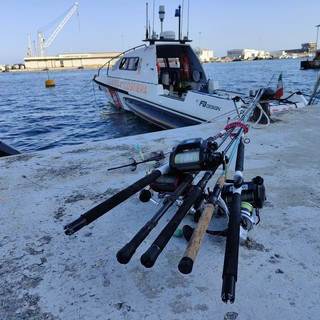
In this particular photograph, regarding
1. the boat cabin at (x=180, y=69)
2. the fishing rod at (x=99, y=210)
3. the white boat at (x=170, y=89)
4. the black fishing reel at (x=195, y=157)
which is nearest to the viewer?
the fishing rod at (x=99, y=210)

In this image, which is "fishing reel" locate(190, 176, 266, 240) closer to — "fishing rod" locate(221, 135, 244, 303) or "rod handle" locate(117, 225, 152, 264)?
"fishing rod" locate(221, 135, 244, 303)

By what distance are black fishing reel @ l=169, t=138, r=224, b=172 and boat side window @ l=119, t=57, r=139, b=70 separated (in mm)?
9774

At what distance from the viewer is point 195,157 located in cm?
219

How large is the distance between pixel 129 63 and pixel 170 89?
2.14 meters

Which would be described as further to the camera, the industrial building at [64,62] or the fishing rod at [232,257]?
the industrial building at [64,62]

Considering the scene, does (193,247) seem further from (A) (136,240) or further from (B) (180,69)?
(B) (180,69)

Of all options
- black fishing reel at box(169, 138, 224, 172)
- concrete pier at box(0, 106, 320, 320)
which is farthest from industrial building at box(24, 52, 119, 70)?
A: black fishing reel at box(169, 138, 224, 172)

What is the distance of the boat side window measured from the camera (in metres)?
11.5

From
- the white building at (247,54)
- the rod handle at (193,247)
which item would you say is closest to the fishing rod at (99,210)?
the rod handle at (193,247)

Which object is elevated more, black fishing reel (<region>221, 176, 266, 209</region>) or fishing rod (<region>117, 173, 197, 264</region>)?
fishing rod (<region>117, 173, 197, 264</region>)

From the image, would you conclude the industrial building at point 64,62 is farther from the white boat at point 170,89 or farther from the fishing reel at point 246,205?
the fishing reel at point 246,205

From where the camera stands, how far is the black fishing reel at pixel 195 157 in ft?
7.13

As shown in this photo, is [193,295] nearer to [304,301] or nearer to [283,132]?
[304,301]

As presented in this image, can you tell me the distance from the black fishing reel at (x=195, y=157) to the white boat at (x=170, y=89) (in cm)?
523
